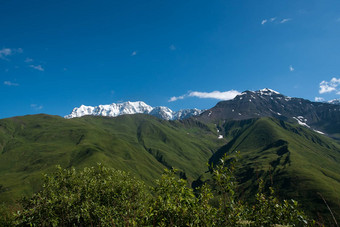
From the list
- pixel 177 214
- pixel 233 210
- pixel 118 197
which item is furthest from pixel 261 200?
pixel 118 197

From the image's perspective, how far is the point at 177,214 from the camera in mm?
13961

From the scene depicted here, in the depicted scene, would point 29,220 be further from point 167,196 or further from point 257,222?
point 257,222

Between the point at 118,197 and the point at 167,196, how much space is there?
21.0 m

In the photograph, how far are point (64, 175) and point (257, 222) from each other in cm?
3227

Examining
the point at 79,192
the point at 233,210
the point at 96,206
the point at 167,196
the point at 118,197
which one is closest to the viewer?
the point at 233,210

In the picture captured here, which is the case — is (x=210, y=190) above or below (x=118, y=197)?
above

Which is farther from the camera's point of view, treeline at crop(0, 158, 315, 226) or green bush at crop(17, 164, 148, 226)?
green bush at crop(17, 164, 148, 226)

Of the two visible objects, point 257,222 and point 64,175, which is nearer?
point 257,222

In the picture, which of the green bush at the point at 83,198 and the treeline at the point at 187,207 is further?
the green bush at the point at 83,198

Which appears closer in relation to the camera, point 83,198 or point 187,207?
point 187,207

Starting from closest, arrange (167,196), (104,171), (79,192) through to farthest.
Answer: (167,196)
(79,192)
(104,171)

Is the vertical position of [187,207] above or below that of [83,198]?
above

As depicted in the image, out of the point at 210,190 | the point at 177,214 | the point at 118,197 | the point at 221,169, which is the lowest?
the point at 118,197

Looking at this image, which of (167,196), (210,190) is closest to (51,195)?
(167,196)
